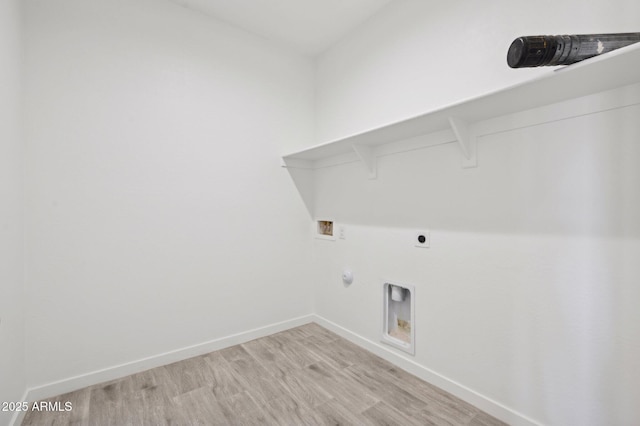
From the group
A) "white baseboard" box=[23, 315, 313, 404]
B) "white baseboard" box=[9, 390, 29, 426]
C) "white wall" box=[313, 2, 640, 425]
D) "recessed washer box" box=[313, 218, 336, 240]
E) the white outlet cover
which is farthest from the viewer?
"recessed washer box" box=[313, 218, 336, 240]

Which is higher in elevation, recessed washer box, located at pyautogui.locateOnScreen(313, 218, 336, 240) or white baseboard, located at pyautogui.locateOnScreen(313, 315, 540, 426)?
recessed washer box, located at pyautogui.locateOnScreen(313, 218, 336, 240)

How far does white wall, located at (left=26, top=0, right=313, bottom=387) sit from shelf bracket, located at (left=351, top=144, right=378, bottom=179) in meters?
0.81

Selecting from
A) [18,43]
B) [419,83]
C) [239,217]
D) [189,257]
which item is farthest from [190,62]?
[419,83]

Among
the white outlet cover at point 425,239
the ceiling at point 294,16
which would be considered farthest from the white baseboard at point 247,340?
the ceiling at point 294,16

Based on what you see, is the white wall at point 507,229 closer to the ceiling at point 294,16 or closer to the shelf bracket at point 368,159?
the shelf bracket at point 368,159

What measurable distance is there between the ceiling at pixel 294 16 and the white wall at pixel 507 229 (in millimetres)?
190

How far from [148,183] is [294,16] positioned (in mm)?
1682

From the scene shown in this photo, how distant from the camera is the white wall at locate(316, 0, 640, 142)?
1311 millimetres

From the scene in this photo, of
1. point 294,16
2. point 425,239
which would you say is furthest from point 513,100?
point 294,16

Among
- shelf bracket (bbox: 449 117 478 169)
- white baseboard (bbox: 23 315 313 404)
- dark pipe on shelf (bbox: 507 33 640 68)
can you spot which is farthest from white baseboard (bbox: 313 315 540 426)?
dark pipe on shelf (bbox: 507 33 640 68)

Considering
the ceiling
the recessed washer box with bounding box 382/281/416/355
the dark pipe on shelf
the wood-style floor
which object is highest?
the ceiling

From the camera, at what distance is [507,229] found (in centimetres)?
147

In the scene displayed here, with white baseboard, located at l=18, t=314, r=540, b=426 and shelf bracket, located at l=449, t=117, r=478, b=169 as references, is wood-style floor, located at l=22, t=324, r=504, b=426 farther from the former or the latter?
shelf bracket, located at l=449, t=117, r=478, b=169

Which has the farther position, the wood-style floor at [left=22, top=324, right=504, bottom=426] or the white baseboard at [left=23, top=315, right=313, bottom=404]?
the white baseboard at [left=23, top=315, right=313, bottom=404]
